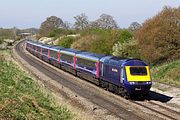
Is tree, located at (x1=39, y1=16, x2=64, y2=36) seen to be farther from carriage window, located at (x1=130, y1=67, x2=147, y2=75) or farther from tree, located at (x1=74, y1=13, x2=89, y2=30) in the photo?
carriage window, located at (x1=130, y1=67, x2=147, y2=75)

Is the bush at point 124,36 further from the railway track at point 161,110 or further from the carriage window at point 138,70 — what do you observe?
the railway track at point 161,110

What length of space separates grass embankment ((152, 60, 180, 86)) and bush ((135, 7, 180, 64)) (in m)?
2.71

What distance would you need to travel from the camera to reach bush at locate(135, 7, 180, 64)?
42.1 m

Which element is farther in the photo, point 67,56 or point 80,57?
point 67,56

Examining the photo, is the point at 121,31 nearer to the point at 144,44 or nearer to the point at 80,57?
the point at 144,44

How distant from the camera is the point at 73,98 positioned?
A: 1078 inches

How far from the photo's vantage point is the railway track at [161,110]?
21.5 metres

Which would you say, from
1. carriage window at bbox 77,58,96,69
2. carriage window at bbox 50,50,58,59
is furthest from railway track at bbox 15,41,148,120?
carriage window at bbox 50,50,58,59

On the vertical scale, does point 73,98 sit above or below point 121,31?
below

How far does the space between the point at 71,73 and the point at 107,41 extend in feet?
51.6

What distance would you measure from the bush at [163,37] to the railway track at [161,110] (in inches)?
669

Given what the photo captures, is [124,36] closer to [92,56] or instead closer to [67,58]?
[67,58]

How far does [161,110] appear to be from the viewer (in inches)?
923

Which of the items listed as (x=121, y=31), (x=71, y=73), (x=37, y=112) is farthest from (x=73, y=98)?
(x=121, y=31)
